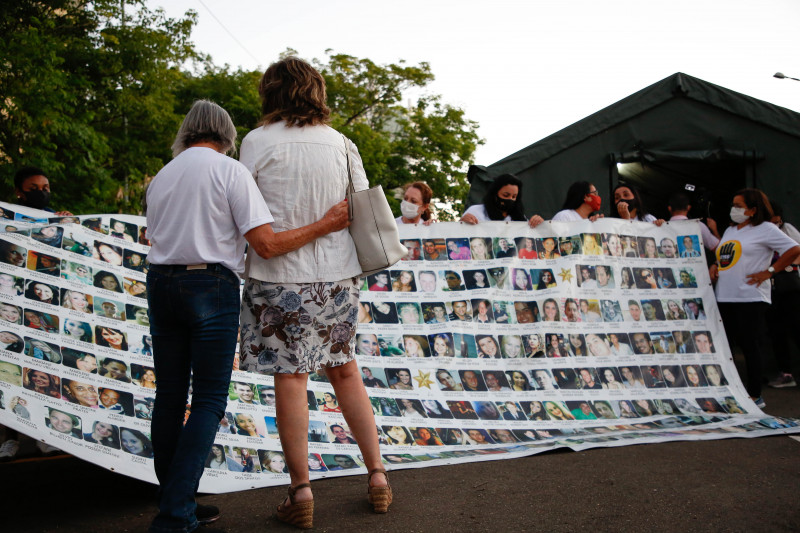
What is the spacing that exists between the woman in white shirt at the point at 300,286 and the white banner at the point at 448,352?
69 centimetres

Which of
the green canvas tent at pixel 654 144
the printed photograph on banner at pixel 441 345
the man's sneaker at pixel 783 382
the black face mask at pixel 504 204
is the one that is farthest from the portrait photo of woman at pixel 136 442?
the man's sneaker at pixel 783 382

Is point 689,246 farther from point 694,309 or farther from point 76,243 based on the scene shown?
point 76,243

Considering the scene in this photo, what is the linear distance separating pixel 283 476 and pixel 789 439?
10.3 feet

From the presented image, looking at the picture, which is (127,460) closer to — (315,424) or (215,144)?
(315,424)

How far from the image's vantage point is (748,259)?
5477mm

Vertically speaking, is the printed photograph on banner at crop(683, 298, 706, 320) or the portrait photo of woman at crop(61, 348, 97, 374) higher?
the portrait photo of woman at crop(61, 348, 97, 374)

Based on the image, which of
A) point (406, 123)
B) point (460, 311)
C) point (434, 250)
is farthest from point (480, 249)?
point (406, 123)

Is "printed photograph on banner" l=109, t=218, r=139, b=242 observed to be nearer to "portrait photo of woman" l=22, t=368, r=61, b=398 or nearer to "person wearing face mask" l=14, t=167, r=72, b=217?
"portrait photo of woman" l=22, t=368, r=61, b=398

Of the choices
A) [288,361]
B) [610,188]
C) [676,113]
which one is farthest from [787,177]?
[288,361]

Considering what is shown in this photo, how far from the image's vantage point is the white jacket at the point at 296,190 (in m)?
2.82

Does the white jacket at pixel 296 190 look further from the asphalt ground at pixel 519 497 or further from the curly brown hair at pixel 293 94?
the asphalt ground at pixel 519 497

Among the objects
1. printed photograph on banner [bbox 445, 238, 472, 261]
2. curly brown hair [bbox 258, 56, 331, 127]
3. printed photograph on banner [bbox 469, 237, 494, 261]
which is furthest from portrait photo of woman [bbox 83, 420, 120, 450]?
printed photograph on banner [bbox 469, 237, 494, 261]

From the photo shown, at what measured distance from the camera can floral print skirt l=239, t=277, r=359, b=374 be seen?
2811mm

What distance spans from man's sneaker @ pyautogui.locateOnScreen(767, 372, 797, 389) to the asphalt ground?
2.80 metres
